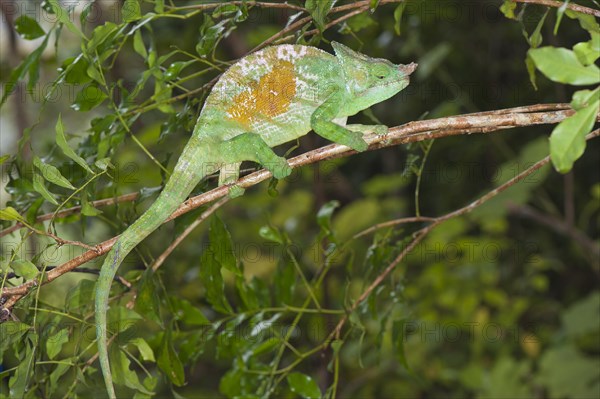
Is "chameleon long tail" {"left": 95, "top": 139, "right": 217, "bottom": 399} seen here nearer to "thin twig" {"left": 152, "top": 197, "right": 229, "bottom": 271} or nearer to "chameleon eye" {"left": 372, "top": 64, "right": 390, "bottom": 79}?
"thin twig" {"left": 152, "top": 197, "right": 229, "bottom": 271}

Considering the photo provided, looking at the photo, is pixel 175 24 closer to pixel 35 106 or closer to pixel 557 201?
pixel 557 201

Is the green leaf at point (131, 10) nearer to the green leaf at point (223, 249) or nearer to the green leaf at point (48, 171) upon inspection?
the green leaf at point (48, 171)

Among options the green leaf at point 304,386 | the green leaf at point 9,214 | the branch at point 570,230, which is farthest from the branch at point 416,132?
the branch at point 570,230

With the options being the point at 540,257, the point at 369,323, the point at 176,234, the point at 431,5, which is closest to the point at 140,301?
the point at 176,234

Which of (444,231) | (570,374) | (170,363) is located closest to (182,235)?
(170,363)

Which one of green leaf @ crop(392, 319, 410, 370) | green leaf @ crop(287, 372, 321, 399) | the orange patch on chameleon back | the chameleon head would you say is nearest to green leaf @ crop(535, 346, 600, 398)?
green leaf @ crop(392, 319, 410, 370)

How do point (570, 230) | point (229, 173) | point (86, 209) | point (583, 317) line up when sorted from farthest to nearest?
point (570, 230) < point (583, 317) < point (229, 173) < point (86, 209)

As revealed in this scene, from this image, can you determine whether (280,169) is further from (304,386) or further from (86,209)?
(304,386)
